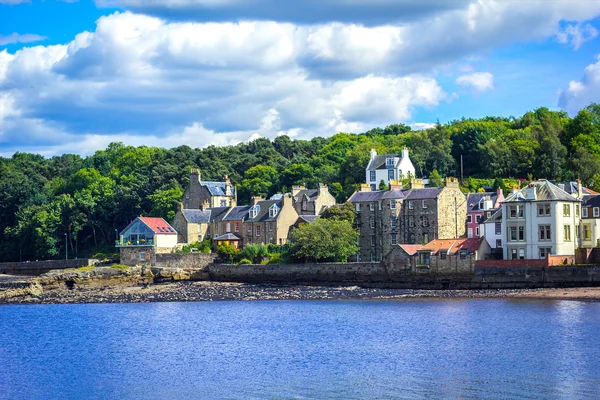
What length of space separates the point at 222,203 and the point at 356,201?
883 inches

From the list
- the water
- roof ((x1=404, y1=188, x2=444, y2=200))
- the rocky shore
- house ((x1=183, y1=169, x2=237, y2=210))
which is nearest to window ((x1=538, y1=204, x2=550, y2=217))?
the rocky shore

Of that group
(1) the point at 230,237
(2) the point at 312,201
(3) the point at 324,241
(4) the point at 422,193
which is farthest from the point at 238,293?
(2) the point at 312,201

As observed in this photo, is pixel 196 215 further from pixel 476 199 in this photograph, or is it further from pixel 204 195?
pixel 476 199

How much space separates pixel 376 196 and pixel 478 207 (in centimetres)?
850

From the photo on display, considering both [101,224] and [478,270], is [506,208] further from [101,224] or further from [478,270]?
[101,224]

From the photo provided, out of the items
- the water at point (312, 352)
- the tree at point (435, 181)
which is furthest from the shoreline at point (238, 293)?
the tree at point (435, 181)

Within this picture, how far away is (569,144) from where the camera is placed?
290ft

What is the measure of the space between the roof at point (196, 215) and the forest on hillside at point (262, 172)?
7.00 metres

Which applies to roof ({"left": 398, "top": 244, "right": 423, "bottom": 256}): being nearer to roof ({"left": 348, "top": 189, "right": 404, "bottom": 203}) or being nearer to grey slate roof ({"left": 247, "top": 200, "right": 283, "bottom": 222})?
roof ({"left": 348, "top": 189, "right": 404, "bottom": 203})

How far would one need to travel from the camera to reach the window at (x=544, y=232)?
194 feet

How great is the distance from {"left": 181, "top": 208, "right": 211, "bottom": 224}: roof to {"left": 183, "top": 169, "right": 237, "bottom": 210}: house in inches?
126

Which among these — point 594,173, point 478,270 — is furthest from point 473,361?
point 594,173

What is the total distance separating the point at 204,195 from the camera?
90.3m

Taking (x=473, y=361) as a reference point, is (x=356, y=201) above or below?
above
